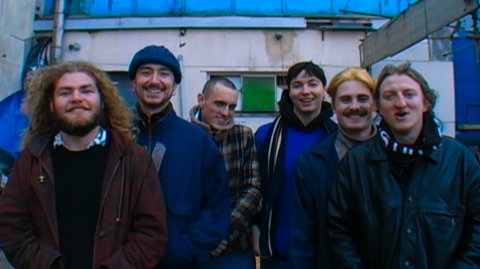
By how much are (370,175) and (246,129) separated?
1.18 meters

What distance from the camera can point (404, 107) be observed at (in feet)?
7.15

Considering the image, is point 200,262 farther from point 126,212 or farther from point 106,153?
point 106,153

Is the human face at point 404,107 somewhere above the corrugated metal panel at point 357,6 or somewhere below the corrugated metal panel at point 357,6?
below

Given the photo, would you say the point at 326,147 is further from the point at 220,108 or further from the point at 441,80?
the point at 441,80

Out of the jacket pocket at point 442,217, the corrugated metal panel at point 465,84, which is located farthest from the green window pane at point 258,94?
the jacket pocket at point 442,217

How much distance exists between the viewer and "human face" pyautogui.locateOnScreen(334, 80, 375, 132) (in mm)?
2633

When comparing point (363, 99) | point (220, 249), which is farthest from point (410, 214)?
point (220, 249)

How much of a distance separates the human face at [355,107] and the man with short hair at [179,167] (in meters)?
0.79

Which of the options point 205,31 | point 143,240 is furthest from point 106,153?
point 205,31

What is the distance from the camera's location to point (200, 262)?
2.72 metres

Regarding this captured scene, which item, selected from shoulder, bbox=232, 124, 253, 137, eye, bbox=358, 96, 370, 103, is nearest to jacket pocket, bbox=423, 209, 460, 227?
eye, bbox=358, 96, 370, 103

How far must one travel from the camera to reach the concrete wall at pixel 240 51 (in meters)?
7.95

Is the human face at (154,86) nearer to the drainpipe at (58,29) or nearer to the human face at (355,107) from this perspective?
the human face at (355,107)

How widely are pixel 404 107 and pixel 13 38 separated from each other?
7.99 meters
